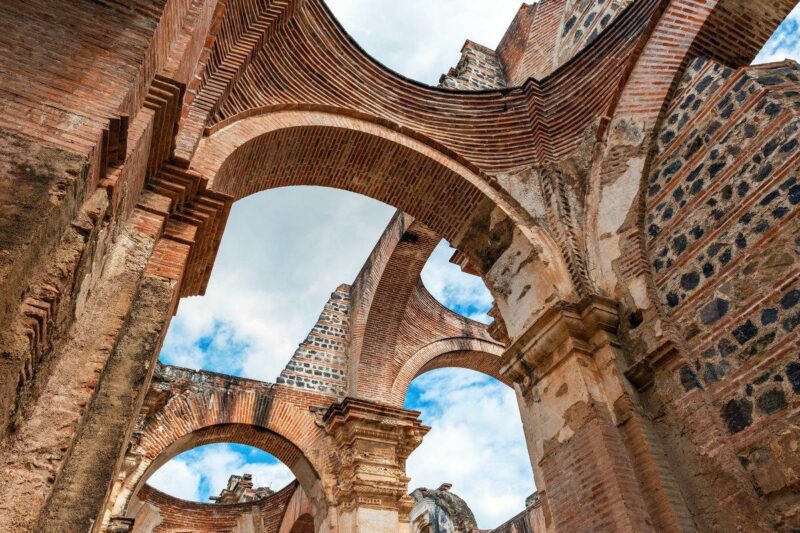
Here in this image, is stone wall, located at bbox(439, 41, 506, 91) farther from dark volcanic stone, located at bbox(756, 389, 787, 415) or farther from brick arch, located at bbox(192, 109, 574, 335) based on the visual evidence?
dark volcanic stone, located at bbox(756, 389, 787, 415)

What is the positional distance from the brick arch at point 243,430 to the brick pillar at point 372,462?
19.1 inches

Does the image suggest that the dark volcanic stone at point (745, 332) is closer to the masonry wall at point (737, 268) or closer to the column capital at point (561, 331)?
the masonry wall at point (737, 268)

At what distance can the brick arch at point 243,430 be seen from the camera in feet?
25.2

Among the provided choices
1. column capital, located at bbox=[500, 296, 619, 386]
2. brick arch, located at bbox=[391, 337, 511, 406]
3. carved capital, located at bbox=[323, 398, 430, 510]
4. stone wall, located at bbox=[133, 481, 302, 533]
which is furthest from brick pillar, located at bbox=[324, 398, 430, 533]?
stone wall, located at bbox=[133, 481, 302, 533]

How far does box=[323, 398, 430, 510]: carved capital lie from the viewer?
696 centimetres

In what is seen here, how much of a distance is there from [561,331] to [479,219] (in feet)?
5.10

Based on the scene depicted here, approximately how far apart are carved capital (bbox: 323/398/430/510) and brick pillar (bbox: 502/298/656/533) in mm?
2926

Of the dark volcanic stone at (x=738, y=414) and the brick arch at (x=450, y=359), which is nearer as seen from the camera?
the dark volcanic stone at (x=738, y=414)

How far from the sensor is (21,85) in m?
1.91

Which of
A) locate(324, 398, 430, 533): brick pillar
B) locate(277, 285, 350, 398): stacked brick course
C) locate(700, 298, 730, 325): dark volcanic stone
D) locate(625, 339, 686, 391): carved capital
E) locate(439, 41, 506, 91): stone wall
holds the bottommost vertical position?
locate(625, 339, 686, 391): carved capital

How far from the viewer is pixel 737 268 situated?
3451 mm

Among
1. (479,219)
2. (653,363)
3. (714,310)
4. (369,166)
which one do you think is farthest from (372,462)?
(714,310)

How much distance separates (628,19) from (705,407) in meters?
3.56

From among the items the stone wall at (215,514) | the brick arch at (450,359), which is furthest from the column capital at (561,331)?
the stone wall at (215,514)
